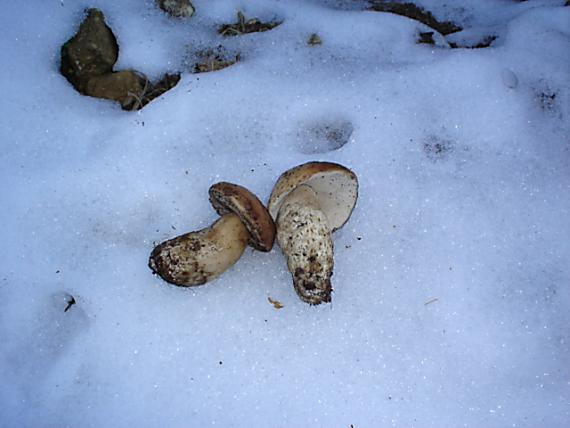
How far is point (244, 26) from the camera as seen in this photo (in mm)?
3348

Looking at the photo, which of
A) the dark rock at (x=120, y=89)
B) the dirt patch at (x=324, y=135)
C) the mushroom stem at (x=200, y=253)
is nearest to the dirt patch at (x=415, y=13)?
the dirt patch at (x=324, y=135)

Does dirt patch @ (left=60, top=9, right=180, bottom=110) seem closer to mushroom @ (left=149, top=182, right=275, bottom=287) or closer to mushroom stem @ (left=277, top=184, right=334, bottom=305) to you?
mushroom @ (left=149, top=182, right=275, bottom=287)

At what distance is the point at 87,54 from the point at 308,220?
1.69 meters

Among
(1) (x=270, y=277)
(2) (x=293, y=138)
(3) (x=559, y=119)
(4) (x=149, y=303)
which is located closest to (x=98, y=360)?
(4) (x=149, y=303)

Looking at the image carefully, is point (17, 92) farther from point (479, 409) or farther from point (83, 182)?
point (479, 409)

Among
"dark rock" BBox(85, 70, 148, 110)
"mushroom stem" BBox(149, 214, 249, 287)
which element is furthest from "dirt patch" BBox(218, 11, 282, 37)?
"mushroom stem" BBox(149, 214, 249, 287)

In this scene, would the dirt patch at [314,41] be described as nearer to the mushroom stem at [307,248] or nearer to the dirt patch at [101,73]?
the dirt patch at [101,73]

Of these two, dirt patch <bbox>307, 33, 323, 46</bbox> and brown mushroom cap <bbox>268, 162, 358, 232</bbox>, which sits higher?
dirt patch <bbox>307, 33, 323, 46</bbox>

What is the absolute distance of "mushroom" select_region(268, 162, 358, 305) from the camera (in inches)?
95.6

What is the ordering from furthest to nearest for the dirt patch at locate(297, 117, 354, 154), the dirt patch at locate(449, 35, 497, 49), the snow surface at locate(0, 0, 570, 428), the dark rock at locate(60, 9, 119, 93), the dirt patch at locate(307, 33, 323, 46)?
the dirt patch at locate(449, 35, 497, 49)
the dirt patch at locate(307, 33, 323, 46)
the dark rock at locate(60, 9, 119, 93)
the dirt patch at locate(297, 117, 354, 154)
the snow surface at locate(0, 0, 570, 428)

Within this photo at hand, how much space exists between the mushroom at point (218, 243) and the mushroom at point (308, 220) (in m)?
0.11

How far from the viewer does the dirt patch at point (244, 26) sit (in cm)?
331

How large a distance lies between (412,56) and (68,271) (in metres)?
2.32

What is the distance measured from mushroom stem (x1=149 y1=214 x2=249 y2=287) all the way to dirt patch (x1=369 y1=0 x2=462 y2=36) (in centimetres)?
194
